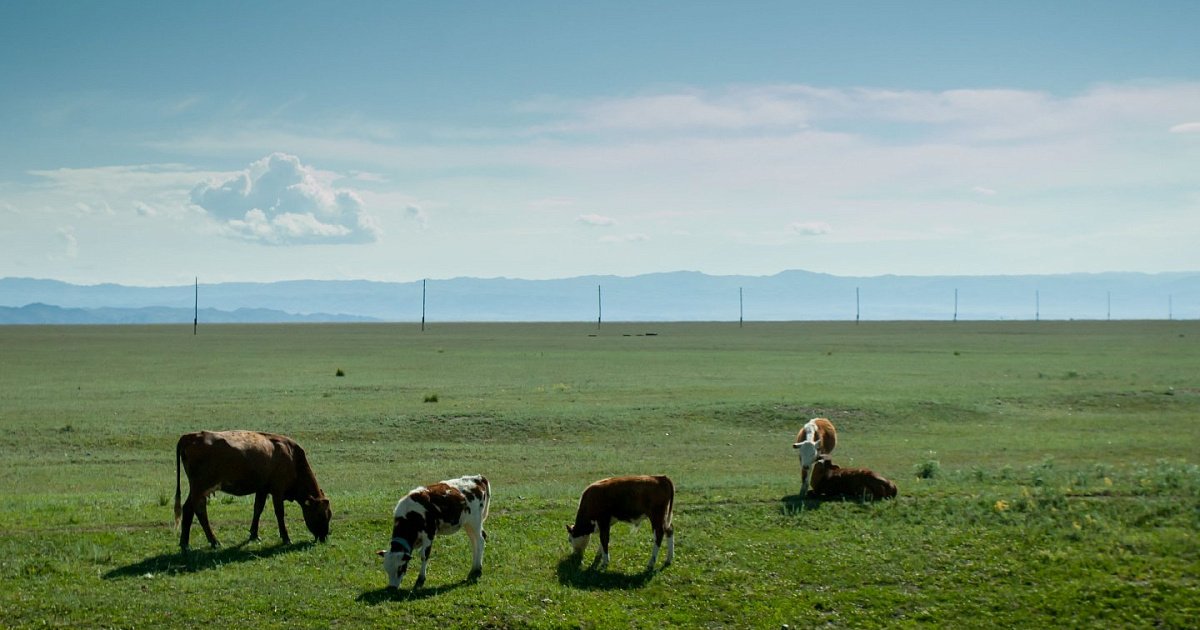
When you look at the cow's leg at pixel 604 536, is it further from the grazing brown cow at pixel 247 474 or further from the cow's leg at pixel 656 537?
the grazing brown cow at pixel 247 474

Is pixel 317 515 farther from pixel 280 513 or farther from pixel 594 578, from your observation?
pixel 594 578

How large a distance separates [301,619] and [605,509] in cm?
464

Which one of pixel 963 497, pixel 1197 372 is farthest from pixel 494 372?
pixel 963 497

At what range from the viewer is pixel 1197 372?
61281 mm

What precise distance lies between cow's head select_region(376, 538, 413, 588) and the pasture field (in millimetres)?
328

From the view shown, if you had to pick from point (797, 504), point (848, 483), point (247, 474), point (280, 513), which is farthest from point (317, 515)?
point (848, 483)

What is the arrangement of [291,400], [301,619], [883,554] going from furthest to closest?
[291,400]
[883,554]
[301,619]

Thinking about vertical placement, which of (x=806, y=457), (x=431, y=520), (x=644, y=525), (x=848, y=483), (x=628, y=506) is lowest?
(x=644, y=525)

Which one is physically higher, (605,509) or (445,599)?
(605,509)

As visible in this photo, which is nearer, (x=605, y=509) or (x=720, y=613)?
(x=720, y=613)

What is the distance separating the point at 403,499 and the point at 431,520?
0.63 m

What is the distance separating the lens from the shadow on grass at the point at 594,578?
14.9m

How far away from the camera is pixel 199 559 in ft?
52.3

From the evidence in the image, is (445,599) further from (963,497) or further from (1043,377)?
(1043,377)
